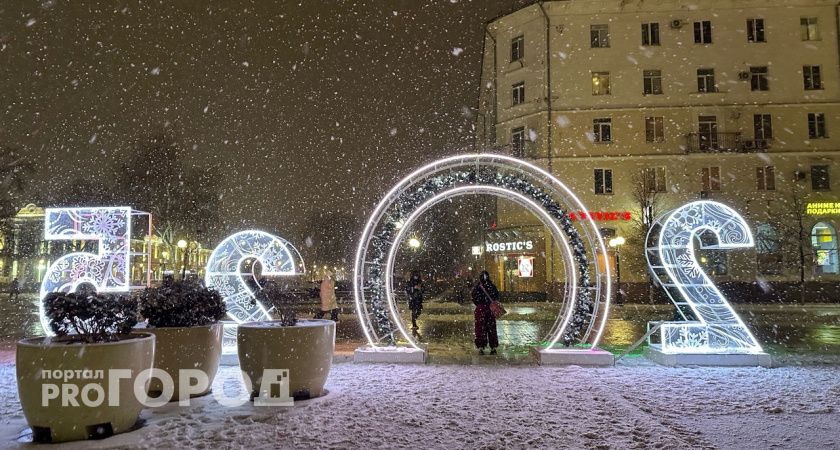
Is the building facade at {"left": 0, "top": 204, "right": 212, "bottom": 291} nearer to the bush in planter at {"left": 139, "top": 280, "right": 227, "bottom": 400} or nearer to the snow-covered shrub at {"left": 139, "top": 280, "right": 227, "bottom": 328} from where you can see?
the snow-covered shrub at {"left": 139, "top": 280, "right": 227, "bottom": 328}

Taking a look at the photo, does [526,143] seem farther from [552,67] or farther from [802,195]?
[802,195]

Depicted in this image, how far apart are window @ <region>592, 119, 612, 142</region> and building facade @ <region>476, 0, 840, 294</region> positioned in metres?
0.08

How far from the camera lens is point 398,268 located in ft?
185

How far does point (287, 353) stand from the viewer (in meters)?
7.45

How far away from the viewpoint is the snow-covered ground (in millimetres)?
5758

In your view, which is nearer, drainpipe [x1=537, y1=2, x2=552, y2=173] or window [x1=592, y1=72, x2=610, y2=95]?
drainpipe [x1=537, y1=2, x2=552, y2=173]

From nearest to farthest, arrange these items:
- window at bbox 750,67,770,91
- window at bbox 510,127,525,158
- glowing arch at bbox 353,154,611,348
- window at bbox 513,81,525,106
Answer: glowing arch at bbox 353,154,611,348 → window at bbox 750,67,770,91 → window at bbox 510,127,525,158 → window at bbox 513,81,525,106

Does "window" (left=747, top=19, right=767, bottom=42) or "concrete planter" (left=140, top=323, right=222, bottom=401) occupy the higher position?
"window" (left=747, top=19, right=767, bottom=42)

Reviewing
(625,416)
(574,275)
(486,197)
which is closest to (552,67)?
(486,197)

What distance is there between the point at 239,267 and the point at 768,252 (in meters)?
27.4

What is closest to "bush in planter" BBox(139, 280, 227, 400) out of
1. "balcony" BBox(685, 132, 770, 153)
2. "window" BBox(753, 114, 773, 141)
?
"balcony" BBox(685, 132, 770, 153)

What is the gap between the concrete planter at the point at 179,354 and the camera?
303 inches

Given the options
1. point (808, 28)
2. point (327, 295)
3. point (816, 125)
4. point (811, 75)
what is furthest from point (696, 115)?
point (327, 295)

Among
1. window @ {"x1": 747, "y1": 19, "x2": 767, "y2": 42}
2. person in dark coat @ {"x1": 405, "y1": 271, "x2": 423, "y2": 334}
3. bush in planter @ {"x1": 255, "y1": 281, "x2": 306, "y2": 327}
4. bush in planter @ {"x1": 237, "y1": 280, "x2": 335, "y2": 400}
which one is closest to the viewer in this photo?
bush in planter @ {"x1": 237, "y1": 280, "x2": 335, "y2": 400}
